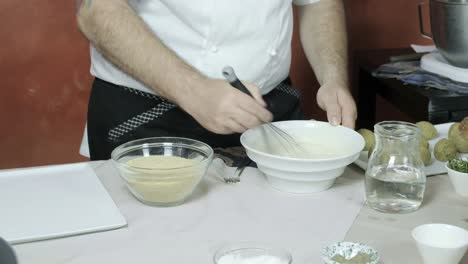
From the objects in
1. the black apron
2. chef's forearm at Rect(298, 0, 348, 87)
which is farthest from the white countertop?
chef's forearm at Rect(298, 0, 348, 87)

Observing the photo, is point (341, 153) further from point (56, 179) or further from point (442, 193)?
point (56, 179)

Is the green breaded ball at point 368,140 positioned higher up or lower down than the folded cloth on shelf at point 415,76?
higher up

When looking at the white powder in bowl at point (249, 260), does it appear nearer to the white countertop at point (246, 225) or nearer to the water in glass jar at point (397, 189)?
the white countertop at point (246, 225)

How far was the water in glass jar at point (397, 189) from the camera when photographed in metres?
1.29

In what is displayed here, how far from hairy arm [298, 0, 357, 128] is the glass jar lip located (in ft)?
1.08

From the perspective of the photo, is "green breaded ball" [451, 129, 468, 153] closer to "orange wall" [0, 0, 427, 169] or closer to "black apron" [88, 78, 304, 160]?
"black apron" [88, 78, 304, 160]

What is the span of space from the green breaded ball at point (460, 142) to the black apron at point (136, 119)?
1.63ft

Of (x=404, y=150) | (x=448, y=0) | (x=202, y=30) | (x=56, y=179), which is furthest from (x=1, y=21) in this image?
(x=404, y=150)

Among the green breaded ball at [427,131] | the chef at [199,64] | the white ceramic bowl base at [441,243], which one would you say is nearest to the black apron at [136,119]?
the chef at [199,64]

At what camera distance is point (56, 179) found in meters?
1.42

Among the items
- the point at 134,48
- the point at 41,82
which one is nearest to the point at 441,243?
the point at 134,48

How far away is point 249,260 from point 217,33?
0.77 meters

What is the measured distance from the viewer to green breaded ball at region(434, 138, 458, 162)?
1.48 meters

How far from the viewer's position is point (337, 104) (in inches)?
63.7
